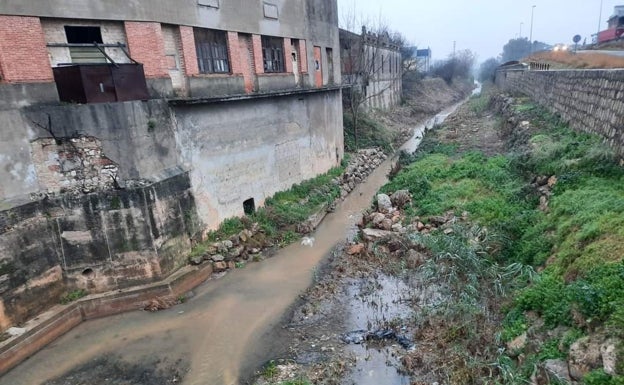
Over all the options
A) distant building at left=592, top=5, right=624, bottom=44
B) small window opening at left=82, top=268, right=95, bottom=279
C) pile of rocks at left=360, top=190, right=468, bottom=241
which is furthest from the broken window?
distant building at left=592, top=5, right=624, bottom=44

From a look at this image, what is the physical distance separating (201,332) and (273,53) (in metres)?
9.86

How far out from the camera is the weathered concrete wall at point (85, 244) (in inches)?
317

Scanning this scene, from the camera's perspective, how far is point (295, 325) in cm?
857

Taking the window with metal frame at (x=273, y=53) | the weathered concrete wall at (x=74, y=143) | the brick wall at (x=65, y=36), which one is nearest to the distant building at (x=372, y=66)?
the window with metal frame at (x=273, y=53)

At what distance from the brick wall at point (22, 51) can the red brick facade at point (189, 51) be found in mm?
3247

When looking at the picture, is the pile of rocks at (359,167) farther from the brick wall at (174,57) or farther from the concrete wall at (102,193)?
the brick wall at (174,57)

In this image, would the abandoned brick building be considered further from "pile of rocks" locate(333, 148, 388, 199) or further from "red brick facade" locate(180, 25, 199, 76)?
"pile of rocks" locate(333, 148, 388, 199)

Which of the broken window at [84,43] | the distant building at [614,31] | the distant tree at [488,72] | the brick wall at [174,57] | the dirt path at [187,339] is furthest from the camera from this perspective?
the distant tree at [488,72]

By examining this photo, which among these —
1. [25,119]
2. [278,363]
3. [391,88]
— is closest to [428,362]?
[278,363]

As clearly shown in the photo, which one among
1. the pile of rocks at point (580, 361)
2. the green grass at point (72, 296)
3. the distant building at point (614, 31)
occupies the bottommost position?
the green grass at point (72, 296)

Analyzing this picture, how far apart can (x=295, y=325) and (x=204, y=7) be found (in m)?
8.81

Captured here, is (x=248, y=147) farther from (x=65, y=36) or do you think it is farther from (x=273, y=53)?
(x=65, y=36)

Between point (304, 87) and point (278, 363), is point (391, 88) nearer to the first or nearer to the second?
point (304, 87)

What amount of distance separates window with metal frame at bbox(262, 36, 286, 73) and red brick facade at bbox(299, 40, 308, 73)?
118 cm
